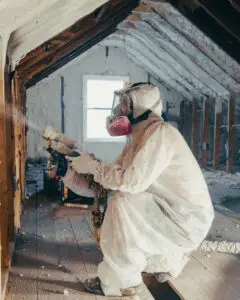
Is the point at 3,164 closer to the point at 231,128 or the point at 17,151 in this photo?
the point at 17,151

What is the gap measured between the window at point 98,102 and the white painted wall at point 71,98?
11cm

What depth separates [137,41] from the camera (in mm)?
6352

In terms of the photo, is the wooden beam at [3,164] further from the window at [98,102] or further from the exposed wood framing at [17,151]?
the window at [98,102]

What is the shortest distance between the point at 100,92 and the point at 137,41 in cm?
161

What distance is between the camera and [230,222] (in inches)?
133

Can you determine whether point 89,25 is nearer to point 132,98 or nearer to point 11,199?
point 132,98

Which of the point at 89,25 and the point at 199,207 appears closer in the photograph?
the point at 199,207

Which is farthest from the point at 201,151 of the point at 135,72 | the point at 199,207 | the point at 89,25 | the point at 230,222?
the point at 199,207

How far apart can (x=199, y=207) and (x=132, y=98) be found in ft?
2.36

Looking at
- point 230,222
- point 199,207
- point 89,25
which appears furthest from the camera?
point 230,222

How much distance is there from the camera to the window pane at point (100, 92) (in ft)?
24.5

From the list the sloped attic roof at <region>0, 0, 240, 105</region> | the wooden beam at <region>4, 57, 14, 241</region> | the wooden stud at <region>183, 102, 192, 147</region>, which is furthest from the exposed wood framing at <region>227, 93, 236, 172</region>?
the wooden beam at <region>4, 57, 14, 241</region>

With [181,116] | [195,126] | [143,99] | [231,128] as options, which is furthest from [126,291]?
[181,116]

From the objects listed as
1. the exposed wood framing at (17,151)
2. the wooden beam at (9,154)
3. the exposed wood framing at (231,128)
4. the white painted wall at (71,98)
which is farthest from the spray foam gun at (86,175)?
the white painted wall at (71,98)
